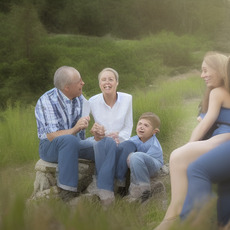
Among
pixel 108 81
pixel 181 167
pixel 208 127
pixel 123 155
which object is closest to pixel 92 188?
pixel 123 155

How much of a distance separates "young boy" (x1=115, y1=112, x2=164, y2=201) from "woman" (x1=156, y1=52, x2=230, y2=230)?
0.55 m

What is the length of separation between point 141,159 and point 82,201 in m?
1.39

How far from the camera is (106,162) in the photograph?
Result: 223 cm

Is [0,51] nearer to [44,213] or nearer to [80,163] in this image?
[80,163]

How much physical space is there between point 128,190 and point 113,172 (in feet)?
0.80

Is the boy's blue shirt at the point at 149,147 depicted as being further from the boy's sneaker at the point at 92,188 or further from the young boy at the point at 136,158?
the boy's sneaker at the point at 92,188

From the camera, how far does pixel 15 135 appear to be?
3910mm

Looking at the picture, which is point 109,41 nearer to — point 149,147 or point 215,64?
point 149,147

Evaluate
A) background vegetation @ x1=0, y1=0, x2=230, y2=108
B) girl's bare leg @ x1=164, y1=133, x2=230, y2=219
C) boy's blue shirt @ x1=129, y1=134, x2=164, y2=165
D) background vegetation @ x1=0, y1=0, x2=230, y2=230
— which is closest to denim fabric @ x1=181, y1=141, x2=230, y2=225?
girl's bare leg @ x1=164, y1=133, x2=230, y2=219

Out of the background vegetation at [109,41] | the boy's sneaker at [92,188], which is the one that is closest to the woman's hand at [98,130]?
the boy's sneaker at [92,188]

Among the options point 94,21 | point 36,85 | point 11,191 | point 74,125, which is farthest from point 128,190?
point 94,21

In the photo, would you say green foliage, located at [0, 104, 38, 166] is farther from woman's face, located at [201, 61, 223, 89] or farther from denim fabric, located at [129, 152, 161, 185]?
woman's face, located at [201, 61, 223, 89]

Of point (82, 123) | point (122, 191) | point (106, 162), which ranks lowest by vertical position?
point (122, 191)

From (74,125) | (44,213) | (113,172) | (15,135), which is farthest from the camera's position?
(15,135)
